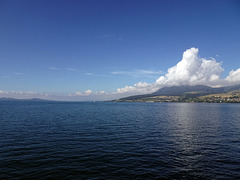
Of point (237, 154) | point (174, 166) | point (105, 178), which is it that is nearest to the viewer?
point (105, 178)

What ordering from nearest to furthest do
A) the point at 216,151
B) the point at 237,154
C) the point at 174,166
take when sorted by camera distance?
the point at 174,166
the point at 237,154
the point at 216,151

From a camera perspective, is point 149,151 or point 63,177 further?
point 149,151

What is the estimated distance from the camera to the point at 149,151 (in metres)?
34.3

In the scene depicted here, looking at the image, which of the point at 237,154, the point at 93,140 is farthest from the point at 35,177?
the point at 237,154

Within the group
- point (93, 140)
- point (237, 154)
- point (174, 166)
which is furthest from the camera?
point (93, 140)

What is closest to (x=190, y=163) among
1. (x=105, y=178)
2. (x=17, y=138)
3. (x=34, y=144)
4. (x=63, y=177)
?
(x=105, y=178)

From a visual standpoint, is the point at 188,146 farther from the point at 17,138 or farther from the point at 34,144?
the point at 17,138

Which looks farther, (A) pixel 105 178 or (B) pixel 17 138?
(B) pixel 17 138

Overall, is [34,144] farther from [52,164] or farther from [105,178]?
[105,178]

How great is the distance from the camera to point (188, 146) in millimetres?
38688

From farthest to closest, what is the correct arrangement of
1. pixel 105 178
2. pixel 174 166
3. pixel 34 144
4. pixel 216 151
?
pixel 34 144 < pixel 216 151 < pixel 174 166 < pixel 105 178

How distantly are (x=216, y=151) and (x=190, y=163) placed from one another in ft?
38.8

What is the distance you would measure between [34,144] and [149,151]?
98.9ft

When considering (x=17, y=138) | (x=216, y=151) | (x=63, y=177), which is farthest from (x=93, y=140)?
(x=216, y=151)
